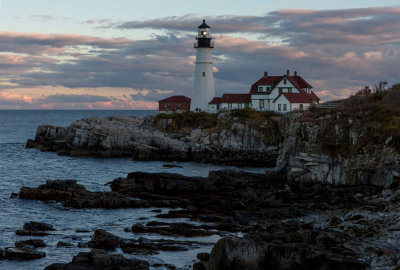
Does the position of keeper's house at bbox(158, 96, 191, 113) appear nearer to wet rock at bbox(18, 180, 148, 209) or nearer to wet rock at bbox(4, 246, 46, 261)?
wet rock at bbox(18, 180, 148, 209)

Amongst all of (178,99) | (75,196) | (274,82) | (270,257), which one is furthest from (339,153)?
(178,99)

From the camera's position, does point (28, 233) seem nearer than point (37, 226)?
Yes

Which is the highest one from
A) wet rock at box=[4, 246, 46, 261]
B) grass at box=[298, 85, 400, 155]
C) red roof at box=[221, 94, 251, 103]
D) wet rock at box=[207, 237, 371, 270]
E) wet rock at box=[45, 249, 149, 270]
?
red roof at box=[221, 94, 251, 103]

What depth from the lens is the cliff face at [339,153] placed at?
3378cm

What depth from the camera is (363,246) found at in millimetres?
20031

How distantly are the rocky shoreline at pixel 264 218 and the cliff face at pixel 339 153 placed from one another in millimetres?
1088

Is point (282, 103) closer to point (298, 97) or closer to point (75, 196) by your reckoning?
point (298, 97)

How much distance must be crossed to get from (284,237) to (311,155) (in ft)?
56.0

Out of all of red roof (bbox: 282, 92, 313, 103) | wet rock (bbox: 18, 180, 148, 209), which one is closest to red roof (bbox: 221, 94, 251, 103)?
red roof (bbox: 282, 92, 313, 103)

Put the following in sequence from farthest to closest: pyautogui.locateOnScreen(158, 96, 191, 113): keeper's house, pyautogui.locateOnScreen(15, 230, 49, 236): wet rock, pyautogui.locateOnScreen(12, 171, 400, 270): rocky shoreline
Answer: pyautogui.locateOnScreen(158, 96, 191, 113): keeper's house
pyautogui.locateOnScreen(15, 230, 49, 236): wet rock
pyautogui.locateOnScreen(12, 171, 400, 270): rocky shoreline

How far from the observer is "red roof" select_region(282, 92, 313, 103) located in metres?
66.9

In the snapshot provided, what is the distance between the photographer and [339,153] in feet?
120

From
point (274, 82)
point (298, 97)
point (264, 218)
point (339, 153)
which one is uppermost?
point (274, 82)

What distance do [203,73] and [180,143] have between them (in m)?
18.3
